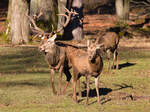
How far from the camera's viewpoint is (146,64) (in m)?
20.2

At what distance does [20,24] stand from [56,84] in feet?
39.3

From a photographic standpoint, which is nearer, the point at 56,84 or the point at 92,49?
the point at 92,49

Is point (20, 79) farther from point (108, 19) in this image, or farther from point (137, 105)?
point (108, 19)

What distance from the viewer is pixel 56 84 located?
1577 cm

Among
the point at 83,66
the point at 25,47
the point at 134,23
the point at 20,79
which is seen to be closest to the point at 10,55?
the point at 25,47

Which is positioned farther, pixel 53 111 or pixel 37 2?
pixel 37 2

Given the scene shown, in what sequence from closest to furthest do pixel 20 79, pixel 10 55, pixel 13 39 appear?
pixel 20 79 → pixel 10 55 → pixel 13 39

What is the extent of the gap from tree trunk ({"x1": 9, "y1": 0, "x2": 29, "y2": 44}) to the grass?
405 cm

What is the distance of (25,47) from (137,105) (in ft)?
46.4

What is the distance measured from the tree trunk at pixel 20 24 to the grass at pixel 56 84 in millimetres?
4055

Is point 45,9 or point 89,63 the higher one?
point 45,9

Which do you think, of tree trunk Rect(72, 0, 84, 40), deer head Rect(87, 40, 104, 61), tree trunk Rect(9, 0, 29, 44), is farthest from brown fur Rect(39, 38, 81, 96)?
tree trunk Rect(72, 0, 84, 40)

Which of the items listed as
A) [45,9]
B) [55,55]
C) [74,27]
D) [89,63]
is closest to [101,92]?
[55,55]

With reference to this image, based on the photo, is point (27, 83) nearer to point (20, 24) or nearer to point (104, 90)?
point (104, 90)
